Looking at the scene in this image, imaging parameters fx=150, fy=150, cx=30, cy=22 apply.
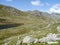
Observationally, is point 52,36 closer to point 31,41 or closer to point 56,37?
point 56,37

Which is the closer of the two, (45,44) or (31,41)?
(45,44)

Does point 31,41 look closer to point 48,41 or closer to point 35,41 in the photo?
point 35,41

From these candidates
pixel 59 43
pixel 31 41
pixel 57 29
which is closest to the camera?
pixel 59 43

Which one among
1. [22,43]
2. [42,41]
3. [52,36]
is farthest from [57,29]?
[22,43]

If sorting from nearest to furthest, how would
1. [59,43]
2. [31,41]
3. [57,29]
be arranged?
[59,43]
[31,41]
[57,29]

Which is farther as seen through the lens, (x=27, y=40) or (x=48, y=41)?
(x=27, y=40)

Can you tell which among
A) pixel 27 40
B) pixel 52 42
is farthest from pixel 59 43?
pixel 27 40

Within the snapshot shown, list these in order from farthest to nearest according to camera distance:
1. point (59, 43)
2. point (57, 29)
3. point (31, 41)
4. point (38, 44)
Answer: point (57, 29), point (31, 41), point (38, 44), point (59, 43)

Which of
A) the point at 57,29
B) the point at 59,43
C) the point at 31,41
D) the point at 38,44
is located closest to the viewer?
the point at 59,43

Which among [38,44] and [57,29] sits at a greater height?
[57,29]
